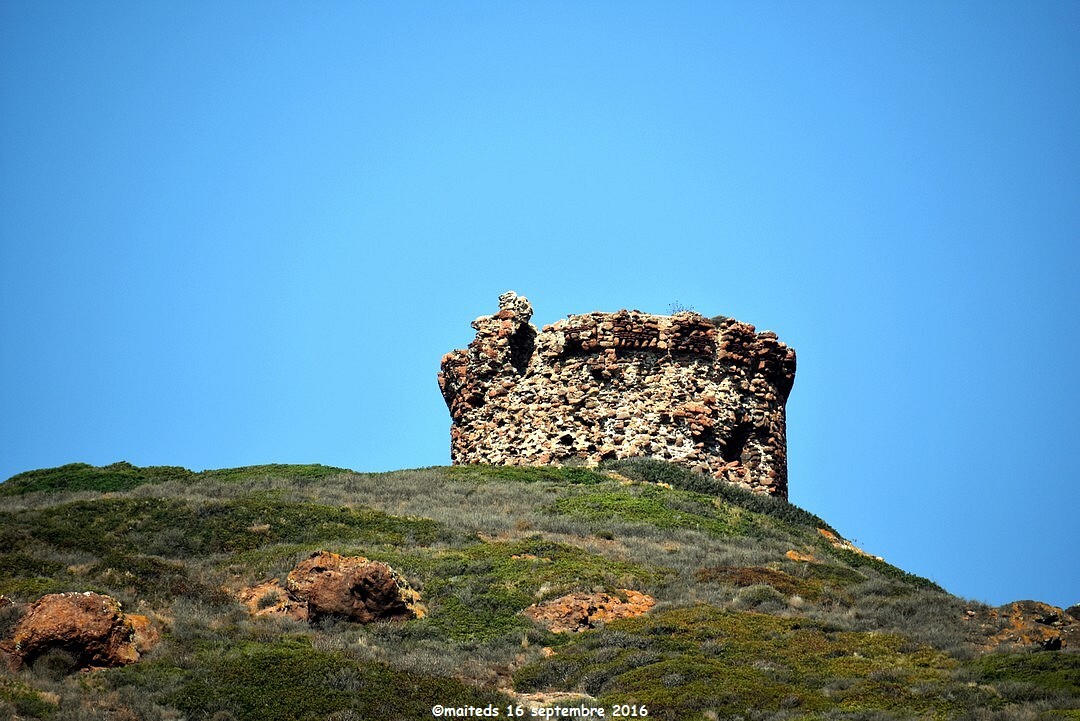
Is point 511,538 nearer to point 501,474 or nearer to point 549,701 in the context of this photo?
point 501,474

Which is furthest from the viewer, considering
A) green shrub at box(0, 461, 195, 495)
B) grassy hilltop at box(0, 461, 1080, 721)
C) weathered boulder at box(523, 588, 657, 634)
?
green shrub at box(0, 461, 195, 495)

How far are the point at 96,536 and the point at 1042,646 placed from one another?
19.9 metres

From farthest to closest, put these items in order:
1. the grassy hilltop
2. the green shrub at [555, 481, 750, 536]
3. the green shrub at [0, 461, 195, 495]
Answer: the green shrub at [0, 461, 195, 495]
the green shrub at [555, 481, 750, 536]
the grassy hilltop

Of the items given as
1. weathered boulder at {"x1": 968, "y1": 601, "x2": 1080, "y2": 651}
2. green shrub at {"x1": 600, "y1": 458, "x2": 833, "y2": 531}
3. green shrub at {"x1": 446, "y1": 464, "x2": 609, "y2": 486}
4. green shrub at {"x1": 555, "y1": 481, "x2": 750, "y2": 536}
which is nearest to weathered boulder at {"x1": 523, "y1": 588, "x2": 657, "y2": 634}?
weathered boulder at {"x1": 968, "y1": 601, "x2": 1080, "y2": 651}

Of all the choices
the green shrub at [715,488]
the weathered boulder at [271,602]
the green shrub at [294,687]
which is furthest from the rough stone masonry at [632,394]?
the green shrub at [294,687]

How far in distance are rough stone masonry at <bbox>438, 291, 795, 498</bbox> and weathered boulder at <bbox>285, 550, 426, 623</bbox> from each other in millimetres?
19950

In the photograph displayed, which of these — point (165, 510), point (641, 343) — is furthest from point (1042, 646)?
point (641, 343)

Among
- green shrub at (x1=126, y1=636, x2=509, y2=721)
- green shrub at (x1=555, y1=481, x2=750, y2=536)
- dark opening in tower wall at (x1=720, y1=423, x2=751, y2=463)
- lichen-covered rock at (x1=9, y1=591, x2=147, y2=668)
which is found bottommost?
green shrub at (x1=126, y1=636, x2=509, y2=721)

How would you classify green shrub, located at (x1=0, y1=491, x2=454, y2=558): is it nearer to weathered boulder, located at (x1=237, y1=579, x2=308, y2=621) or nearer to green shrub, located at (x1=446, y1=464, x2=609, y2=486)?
weathered boulder, located at (x1=237, y1=579, x2=308, y2=621)

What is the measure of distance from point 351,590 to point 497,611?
9.76ft

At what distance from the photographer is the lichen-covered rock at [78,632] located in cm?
2009

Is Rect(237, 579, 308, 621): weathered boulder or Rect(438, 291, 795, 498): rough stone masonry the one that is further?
Rect(438, 291, 795, 498): rough stone masonry

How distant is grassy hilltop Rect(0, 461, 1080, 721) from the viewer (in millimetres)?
19266

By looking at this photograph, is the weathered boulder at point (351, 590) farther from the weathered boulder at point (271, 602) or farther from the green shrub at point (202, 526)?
the green shrub at point (202, 526)
